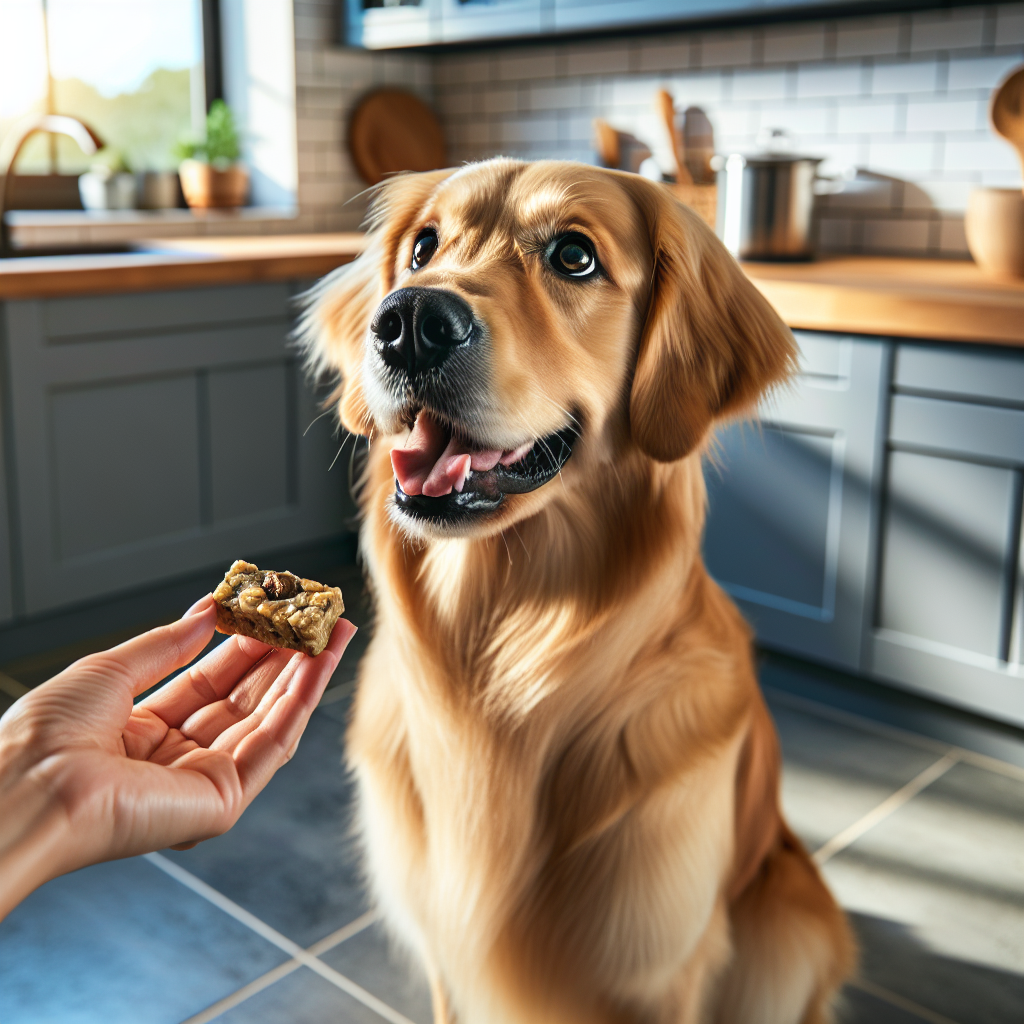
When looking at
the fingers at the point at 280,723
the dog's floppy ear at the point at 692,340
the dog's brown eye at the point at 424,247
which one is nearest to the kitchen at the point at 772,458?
the dog's brown eye at the point at 424,247

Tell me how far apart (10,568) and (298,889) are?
4.00 feet

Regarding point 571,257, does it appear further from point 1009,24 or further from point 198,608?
point 1009,24

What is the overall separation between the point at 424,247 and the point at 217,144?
2.71m

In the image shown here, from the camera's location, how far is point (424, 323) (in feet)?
3.46

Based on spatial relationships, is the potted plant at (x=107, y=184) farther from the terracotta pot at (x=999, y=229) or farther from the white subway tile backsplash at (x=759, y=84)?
the terracotta pot at (x=999, y=229)

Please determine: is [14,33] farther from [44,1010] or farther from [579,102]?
[44,1010]

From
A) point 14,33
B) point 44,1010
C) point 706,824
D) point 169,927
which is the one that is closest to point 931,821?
point 706,824

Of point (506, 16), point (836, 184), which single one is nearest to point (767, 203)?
point (836, 184)

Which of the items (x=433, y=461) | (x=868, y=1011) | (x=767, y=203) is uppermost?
(x=767, y=203)

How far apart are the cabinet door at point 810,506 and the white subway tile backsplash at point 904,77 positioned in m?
0.94

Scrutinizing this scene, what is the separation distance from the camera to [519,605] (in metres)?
1.26

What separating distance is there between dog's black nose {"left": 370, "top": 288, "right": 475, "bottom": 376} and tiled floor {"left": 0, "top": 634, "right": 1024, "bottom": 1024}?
1034mm

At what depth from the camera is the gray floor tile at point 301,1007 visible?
154cm

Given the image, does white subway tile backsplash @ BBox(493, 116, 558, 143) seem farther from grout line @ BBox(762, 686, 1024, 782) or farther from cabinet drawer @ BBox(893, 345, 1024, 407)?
grout line @ BBox(762, 686, 1024, 782)
